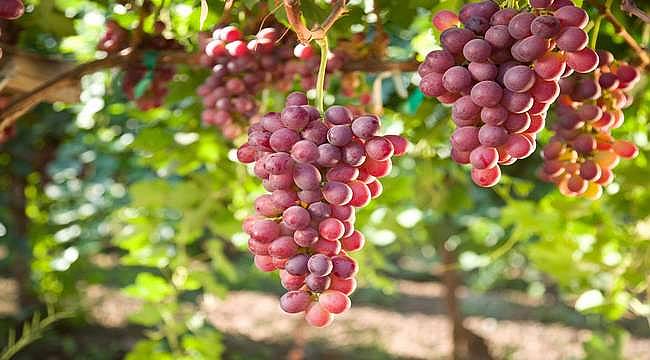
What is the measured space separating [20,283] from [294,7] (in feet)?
12.2

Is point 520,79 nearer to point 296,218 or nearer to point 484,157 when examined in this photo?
point 484,157

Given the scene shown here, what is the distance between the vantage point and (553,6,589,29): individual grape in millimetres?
501

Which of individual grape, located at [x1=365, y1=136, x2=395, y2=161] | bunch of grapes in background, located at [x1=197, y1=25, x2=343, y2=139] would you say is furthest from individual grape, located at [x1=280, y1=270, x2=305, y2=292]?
bunch of grapes in background, located at [x1=197, y1=25, x2=343, y2=139]

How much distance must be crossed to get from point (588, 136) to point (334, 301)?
36 cm

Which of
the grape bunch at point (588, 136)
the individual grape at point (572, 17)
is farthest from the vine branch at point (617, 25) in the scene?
the individual grape at point (572, 17)

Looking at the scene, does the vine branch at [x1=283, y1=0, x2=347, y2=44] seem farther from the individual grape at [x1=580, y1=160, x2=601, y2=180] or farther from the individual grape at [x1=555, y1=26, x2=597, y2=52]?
the individual grape at [x1=580, y1=160, x2=601, y2=180]

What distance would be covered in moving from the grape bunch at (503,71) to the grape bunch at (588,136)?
8.5 inches

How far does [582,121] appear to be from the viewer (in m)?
0.73

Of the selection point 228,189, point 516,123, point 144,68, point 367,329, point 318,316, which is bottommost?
point 367,329

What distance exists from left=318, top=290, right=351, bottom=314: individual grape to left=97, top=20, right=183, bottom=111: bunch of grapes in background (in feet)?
1.86

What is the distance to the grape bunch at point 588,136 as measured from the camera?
72 cm

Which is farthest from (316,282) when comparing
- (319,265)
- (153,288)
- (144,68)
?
(153,288)

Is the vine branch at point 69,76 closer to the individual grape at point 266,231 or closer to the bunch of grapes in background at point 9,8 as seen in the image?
the bunch of grapes in background at point 9,8

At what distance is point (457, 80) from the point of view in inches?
20.0
